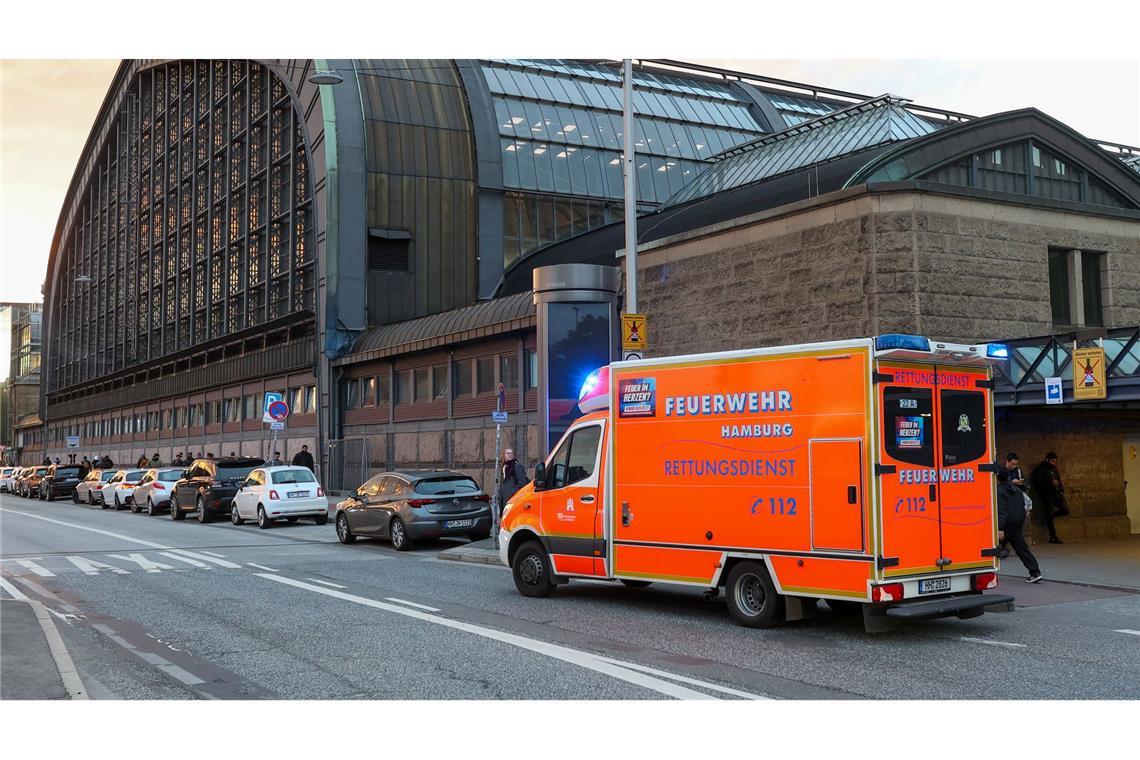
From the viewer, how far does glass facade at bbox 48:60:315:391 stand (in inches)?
1823

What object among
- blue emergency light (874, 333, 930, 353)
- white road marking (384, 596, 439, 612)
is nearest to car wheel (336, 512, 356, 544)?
white road marking (384, 596, 439, 612)

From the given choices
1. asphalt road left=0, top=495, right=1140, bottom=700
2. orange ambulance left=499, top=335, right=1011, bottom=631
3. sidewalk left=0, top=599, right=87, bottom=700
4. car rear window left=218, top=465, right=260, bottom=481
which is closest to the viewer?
sidewalk left=0, top=599, right=87, bottom=700

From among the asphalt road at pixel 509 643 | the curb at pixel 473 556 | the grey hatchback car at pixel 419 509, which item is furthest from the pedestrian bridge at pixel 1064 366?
the grey hatchback car at pixel 419 509

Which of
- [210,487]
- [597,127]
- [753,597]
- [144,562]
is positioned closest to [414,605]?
[753,597]

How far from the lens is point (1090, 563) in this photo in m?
16.9

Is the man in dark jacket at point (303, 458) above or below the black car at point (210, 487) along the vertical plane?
above

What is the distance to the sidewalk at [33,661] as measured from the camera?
309 inches

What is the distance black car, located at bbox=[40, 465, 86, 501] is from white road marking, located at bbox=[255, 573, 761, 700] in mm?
41734

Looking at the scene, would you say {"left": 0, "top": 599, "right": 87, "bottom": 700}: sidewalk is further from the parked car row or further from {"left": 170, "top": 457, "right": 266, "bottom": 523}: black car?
{"left": 170, "top": 457, "right": 266, "bottom": 523}: black car

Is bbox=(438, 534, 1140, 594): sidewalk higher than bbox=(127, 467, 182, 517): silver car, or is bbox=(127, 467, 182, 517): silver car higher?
bbox=(127, 467, 182, 517): silver car

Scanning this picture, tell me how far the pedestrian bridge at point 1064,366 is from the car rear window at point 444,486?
33.9 feet

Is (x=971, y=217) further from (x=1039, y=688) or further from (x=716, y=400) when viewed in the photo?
(x=1039, y=688)

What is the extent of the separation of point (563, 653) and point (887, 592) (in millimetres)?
3246

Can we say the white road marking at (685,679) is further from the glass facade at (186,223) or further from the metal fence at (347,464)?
the glass facade at (186,223)
